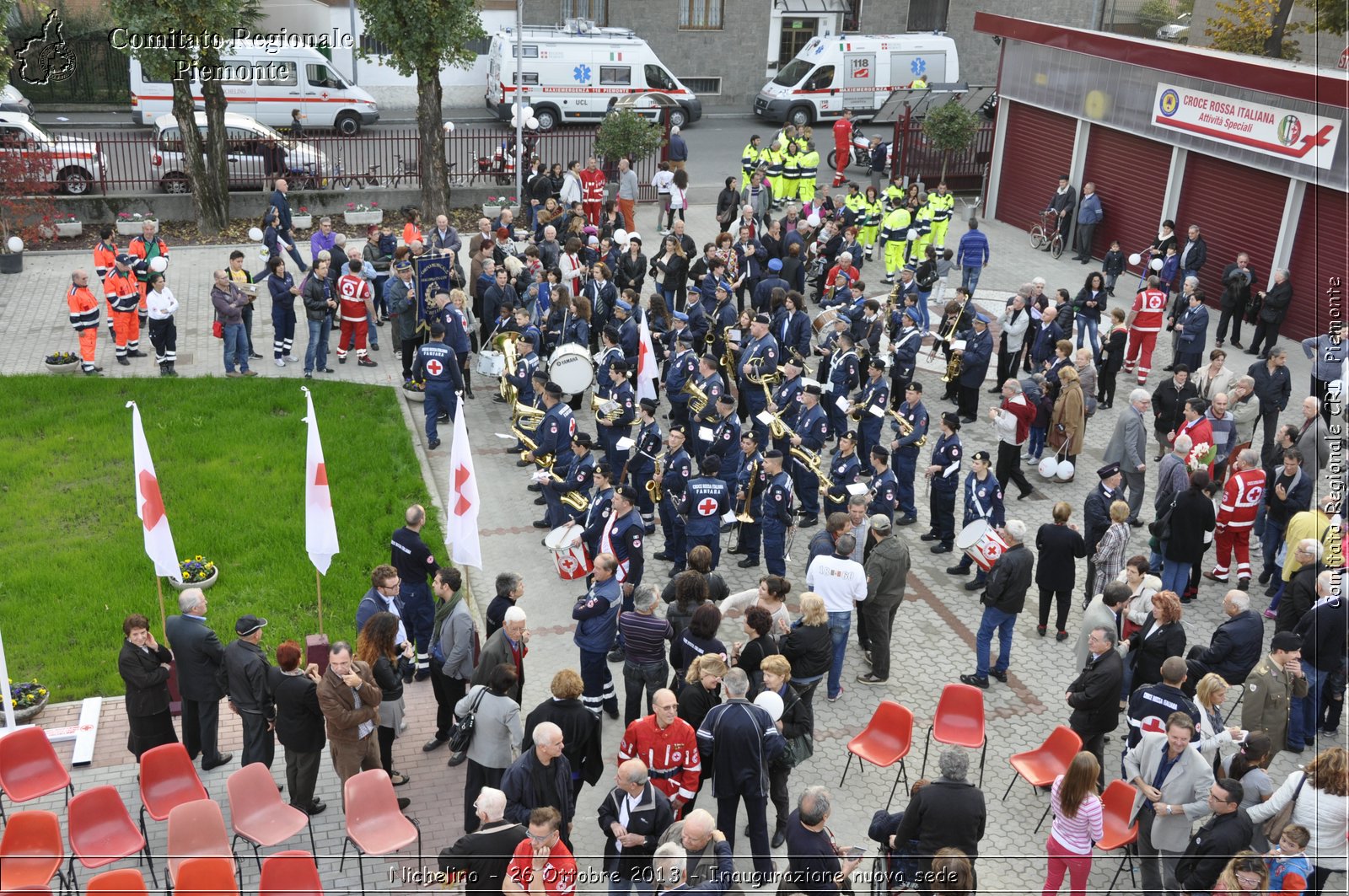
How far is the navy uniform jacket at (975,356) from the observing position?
16094 mm

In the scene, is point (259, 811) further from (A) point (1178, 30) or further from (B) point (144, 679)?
(A) point (1178, 30)

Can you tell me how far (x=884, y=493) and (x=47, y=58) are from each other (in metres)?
31.0

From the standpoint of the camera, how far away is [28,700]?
34.5 ft

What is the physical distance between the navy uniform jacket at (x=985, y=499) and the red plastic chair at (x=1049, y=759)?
132 inches

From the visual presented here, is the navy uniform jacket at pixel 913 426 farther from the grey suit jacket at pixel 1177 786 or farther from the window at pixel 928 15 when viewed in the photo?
the window at pixel 928 15

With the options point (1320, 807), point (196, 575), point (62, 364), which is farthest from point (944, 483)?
point (62, 364)

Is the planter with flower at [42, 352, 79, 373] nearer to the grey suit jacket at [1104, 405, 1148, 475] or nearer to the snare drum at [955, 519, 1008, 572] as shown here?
the snare drum at [955, 519, 1008, 572]

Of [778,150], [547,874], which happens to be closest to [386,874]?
[547,874]

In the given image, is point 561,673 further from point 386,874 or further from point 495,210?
point 495,210

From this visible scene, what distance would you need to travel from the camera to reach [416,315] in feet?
57.4

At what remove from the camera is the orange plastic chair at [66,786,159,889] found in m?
8.20

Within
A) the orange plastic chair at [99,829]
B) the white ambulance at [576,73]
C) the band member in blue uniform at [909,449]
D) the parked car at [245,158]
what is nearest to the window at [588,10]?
the white ambulance at [576,73]

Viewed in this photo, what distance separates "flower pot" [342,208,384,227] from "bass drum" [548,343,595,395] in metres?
11.4

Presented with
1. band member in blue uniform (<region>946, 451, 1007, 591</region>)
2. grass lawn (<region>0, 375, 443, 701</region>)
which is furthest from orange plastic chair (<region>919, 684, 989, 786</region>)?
grass lawn (<region>0, 375, 443, 701</region>)
